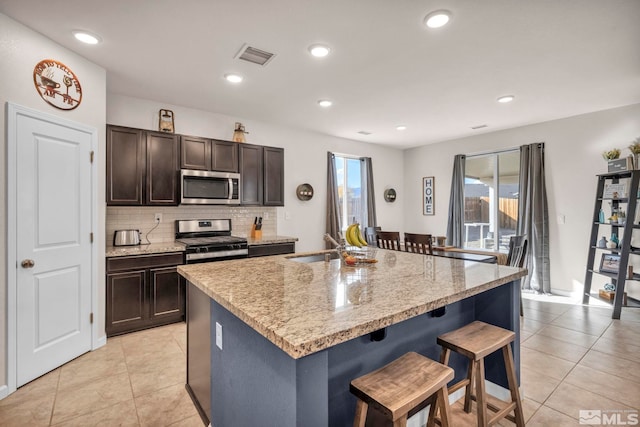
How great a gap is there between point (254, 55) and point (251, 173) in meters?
1.81

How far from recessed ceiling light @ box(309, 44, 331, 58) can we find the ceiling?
0.06 meters

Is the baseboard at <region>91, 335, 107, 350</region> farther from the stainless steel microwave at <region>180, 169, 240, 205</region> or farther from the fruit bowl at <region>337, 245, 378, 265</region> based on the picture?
the fruit bowl at <region>337, 245, 378, 265</region>

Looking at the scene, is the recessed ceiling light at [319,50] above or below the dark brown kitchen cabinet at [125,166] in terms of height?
above

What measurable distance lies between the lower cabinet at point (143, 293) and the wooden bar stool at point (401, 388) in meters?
2.81

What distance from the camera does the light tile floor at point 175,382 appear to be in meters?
1.98

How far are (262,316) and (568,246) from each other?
5.15 meters

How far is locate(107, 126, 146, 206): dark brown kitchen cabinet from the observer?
127 inches

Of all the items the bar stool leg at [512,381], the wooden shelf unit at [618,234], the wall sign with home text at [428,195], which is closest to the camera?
the bar stool leg at [512,381]

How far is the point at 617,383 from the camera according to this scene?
7.56ft

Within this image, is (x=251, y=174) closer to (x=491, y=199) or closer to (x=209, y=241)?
(x=209, y=241)

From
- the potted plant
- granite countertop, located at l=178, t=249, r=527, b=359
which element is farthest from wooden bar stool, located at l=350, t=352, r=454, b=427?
the potted plant

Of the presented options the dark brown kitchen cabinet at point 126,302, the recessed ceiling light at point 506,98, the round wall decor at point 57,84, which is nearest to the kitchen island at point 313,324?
the dark brown kitchen cabinet at point 126,302

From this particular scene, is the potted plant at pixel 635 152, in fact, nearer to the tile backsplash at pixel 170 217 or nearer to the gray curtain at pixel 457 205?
the gray curtain at pixel 457 205

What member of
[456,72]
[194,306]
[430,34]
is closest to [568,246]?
[456,72]
